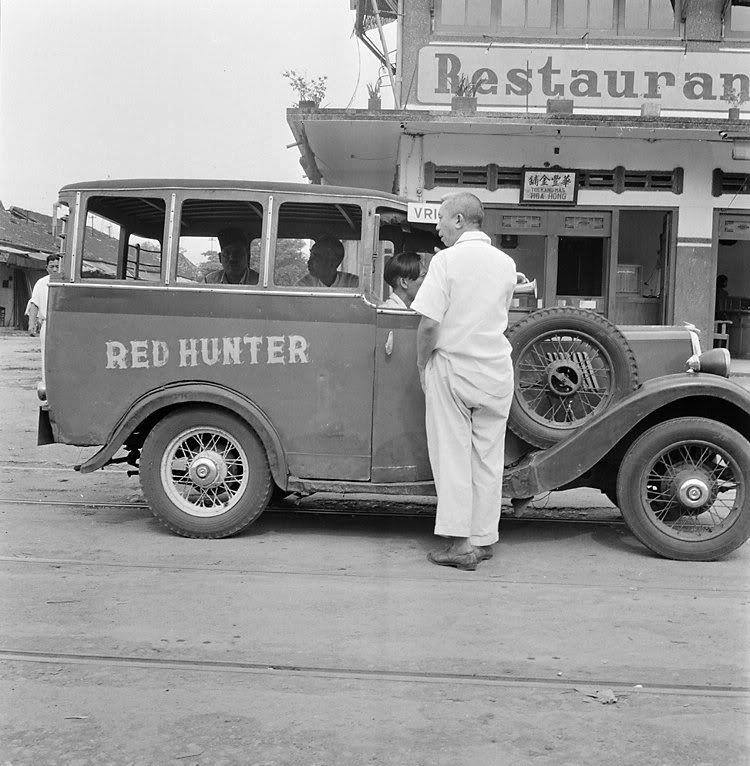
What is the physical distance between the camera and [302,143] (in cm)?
1535

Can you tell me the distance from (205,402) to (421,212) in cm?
176

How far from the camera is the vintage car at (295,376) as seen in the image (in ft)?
18.7

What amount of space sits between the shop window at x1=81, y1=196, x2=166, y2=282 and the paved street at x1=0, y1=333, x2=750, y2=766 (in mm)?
1623

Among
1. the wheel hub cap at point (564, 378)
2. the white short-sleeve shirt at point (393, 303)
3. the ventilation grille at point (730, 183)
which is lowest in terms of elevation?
the wheel hub cap at point (564, 378)

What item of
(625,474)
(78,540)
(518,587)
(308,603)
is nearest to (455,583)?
(518,587)

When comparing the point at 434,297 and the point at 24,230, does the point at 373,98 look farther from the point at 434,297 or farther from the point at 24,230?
the point at 24,230

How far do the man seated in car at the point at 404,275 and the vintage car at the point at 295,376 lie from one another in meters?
0.13

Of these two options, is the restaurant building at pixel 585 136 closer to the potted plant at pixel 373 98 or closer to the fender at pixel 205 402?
the potted plant at pixel 373 98

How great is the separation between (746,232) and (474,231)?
10.8 meters

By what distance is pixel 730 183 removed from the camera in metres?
14.8

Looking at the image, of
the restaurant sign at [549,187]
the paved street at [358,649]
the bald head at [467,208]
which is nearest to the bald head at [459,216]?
the bald head at [467,208]

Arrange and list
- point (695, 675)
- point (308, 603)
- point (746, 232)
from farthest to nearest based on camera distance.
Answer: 1. point (746, 232)
2. point (308, 603)
3. point (695, 675)

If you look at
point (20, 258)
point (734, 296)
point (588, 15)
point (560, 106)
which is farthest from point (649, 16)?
point (20, 258)

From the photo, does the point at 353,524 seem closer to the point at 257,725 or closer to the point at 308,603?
the point at 308,603
